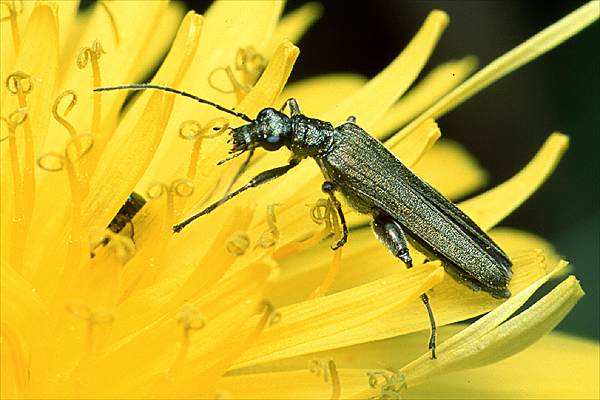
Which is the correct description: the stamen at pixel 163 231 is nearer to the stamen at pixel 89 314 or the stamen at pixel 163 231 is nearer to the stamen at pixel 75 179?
the stamen at pixel 75 179

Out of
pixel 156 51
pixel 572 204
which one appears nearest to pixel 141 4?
pixel 156 51

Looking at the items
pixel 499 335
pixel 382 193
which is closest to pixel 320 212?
pixel 382 193

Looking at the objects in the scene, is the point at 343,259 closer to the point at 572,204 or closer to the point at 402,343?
the point at 402,343

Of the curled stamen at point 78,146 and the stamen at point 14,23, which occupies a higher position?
the stamen at point 14,23

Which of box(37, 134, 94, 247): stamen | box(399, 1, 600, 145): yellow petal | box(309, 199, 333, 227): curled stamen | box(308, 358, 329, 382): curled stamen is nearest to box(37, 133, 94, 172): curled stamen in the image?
box(37, 134, 94, 247): stamen

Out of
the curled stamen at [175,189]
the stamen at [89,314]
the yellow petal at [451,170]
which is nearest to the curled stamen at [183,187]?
the curled stamen at [175,189]

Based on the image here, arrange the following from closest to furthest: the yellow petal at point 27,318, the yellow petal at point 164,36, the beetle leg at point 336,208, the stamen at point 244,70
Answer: the yellow petal at point 27,318, the beetle leg at point 336,208, the stamen at point 244,70, the yellow petal at point 164,36

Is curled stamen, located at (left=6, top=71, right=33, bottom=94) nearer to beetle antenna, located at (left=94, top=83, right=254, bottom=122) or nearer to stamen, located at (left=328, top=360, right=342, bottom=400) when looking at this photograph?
beetle antenna, located at (left=94, top=83, right=254, bottom=122)

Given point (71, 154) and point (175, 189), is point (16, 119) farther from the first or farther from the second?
point (175, 189)
